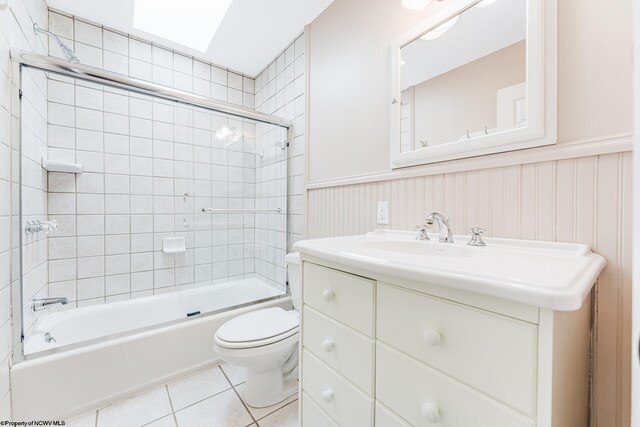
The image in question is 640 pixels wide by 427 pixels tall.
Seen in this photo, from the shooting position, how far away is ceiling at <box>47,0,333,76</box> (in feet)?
5.76

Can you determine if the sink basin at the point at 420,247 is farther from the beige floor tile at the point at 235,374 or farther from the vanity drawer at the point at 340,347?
the beige floor tile at the point at 235,374

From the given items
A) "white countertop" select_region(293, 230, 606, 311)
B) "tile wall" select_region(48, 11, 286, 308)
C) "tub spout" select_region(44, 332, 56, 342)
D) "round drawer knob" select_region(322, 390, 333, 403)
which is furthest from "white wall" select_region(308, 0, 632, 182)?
"tub spout" select_region(44, 332, 56, 342)

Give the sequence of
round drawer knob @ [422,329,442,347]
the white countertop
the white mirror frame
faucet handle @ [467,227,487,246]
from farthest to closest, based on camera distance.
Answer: faucet handle @ [467,227,487,246], the white mirror frame, round drawer knob @ [422,329,442,347], the white countertop

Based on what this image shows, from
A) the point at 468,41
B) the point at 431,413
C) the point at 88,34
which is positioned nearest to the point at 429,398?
the point at 431,413

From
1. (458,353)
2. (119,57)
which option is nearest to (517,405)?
(458,353)

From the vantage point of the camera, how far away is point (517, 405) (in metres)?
0.48

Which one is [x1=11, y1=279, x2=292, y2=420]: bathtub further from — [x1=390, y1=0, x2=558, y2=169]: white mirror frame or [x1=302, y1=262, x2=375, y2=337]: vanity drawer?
[x1=390, y1=0, x2=558, y2=169]: white mirror frame

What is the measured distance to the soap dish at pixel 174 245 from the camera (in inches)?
87.2

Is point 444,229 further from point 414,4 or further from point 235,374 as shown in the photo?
point 235,374

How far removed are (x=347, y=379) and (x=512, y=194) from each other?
2.78 feet

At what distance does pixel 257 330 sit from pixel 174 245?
1342mm

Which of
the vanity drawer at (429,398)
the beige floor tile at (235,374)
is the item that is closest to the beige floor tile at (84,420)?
the beige floor tile at (235,374)

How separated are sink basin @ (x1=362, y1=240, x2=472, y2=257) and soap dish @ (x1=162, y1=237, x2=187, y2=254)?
1.78m

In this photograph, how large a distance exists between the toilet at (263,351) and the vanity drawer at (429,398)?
2.29 feet
